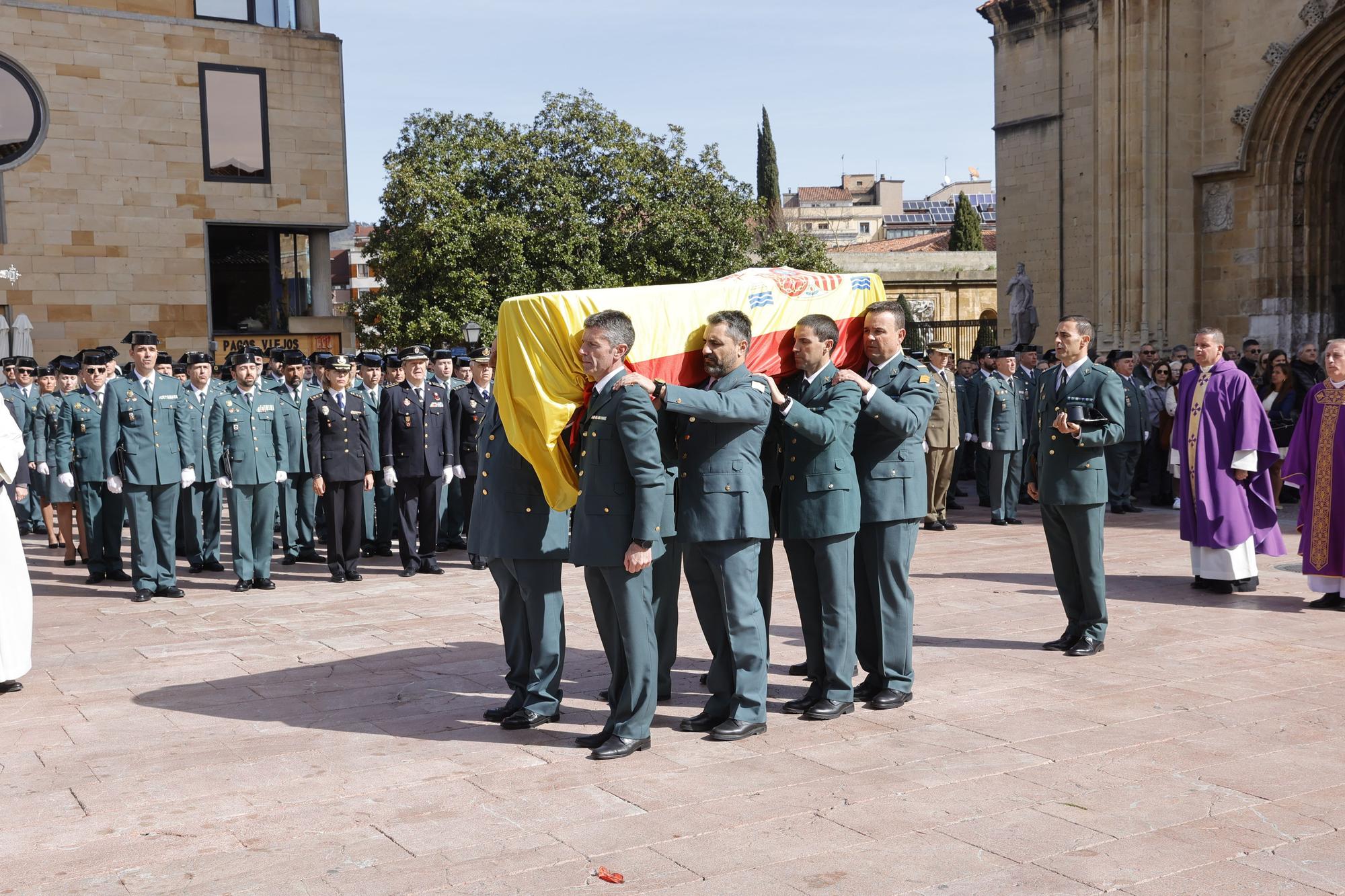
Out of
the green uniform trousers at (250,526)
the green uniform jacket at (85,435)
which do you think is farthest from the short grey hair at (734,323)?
the green uniform jacket at (85,435)

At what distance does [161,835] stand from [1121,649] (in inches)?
195

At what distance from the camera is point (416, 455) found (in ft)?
34.4

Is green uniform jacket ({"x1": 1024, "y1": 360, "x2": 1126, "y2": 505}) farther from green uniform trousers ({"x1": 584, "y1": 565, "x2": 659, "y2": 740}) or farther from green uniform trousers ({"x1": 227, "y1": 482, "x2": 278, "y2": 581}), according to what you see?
green uniform trousers ({"x1": 227, "y1": 482, "x2": 278, "y2": 581})

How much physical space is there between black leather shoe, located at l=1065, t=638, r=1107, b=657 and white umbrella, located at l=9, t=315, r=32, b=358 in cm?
1885

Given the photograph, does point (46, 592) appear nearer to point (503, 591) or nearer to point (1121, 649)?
point (503, 591)

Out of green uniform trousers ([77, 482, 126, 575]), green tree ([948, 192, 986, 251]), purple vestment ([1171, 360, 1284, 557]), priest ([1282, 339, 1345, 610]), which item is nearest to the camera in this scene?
priest ([1282, 339, 1345, 610])

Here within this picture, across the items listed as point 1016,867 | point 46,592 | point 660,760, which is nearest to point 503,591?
point 660,760

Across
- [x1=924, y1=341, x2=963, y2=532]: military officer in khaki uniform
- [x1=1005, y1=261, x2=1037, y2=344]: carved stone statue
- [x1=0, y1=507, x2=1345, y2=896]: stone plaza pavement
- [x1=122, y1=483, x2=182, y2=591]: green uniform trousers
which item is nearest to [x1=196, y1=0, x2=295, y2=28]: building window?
[x1=1005, y1=261, x2=1037, y2=344]: carved stone statue

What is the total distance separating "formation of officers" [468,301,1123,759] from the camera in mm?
5164

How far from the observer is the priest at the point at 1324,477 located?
8.25 meters

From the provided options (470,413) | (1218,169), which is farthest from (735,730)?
(1218,169)

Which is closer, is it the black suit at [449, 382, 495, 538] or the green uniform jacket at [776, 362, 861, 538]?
the green uniform jacket at [776, 362, 861, 538]

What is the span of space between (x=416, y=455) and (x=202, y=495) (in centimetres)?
227

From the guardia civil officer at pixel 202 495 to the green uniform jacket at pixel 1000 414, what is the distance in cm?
744
